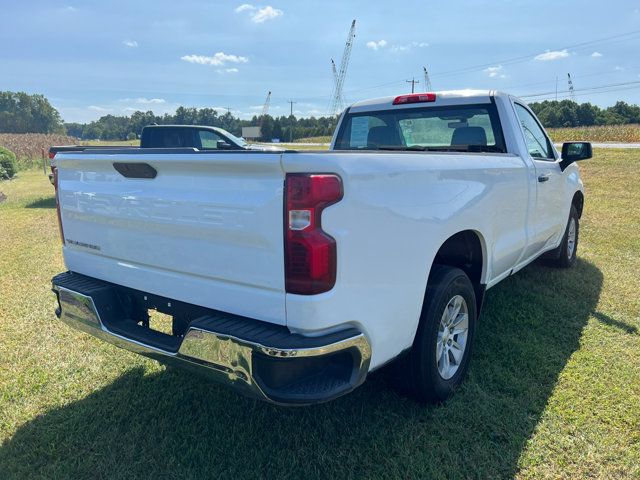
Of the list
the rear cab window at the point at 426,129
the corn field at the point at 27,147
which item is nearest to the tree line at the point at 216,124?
the corn field at the point at 27,147

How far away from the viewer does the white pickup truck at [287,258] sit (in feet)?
6.57

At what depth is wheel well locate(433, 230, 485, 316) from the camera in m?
3.17

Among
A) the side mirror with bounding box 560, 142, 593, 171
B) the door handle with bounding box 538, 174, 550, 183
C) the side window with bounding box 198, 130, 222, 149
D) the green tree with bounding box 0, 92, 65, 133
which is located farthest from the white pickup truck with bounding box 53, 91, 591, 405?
the green tree with bounding box 0, 92, 65, 133

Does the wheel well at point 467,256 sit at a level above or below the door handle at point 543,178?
below

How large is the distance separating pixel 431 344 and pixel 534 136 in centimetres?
273

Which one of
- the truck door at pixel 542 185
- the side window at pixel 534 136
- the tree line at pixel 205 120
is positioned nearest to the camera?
the truck door at pixel 542 185

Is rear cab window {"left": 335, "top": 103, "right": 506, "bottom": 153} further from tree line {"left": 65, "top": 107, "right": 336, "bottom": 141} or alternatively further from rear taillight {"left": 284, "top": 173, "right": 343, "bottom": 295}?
tree line {"left": 65, "top": 107, "right": 336, "bottom": 141}

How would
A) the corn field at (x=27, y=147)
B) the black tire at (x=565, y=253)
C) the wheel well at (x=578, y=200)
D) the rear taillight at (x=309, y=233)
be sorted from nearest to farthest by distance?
the rear taillight at (x=309, y=233) → the black tire at (x=565, y=253) → the wheel well at (x=578, y=200) → the corn field at (x=27, y=147)

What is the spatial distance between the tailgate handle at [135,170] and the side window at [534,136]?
10.2ft

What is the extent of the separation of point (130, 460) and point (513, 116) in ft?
12.2

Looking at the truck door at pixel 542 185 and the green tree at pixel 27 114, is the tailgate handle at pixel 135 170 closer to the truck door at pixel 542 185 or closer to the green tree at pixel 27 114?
the truck door at pixel 542 185

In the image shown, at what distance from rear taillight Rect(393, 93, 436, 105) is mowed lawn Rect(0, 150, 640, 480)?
201 centimetres

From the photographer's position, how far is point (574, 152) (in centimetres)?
479

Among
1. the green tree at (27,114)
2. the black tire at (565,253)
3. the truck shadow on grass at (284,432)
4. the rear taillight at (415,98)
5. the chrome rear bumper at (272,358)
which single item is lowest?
the truck shadow on grass at (284,432)
